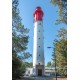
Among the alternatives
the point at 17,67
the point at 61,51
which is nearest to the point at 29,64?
the point at 17,67

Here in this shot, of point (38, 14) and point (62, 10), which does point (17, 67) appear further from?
point (62, 10)

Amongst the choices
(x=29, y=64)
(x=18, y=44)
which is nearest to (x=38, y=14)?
(x=18, y=44)

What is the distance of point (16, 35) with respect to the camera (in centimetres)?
239

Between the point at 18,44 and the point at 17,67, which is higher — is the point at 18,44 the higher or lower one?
the higher one

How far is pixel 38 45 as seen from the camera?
2322 mm

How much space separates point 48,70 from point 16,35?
497 millimetres

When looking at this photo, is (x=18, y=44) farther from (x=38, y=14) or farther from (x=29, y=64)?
(x=38, y=14)

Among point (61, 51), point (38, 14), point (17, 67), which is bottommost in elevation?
point (17, 67)

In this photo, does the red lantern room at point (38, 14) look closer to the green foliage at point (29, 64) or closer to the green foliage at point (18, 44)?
the green foliage at point (18, 44)

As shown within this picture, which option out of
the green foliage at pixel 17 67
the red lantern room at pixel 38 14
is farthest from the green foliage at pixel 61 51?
the green foliage at pixel 17 67

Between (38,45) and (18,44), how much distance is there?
23 cm

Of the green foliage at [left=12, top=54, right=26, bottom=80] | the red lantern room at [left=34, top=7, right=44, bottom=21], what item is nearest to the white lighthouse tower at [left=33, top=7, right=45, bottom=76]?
the red lantern room at [left=34, top=7, right=44, bottom=21]

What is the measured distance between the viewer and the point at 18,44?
2402 millimetres
